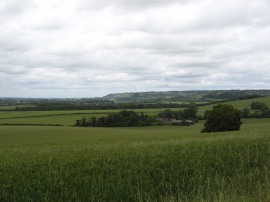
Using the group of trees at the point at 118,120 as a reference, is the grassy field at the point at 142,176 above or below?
above

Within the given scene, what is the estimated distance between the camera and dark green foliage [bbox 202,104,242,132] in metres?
70.2

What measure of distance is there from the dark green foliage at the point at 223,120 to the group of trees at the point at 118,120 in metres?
40.6

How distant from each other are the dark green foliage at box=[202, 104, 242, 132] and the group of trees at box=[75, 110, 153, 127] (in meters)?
40.6

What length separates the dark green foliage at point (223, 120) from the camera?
230ft

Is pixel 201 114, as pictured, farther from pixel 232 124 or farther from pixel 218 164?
pixel 218 164

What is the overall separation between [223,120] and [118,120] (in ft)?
162

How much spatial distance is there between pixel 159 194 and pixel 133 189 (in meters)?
0.70

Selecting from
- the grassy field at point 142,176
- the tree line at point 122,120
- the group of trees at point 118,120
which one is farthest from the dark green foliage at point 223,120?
the grassy field at point 142,176

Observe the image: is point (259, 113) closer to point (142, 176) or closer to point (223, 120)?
point (223, 120)

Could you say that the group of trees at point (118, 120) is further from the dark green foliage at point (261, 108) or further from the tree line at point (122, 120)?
the dark green foliage at point (261, 108)

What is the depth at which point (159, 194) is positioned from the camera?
27.7 ft

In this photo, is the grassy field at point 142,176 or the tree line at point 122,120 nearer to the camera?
the grassy field at point 142,176

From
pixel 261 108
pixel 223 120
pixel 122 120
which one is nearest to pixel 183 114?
pixel 122 120

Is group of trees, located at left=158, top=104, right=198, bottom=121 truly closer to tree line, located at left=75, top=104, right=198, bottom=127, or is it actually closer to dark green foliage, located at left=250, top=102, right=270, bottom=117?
tree line, located at left=75, top=104, right=198, bottom=127
